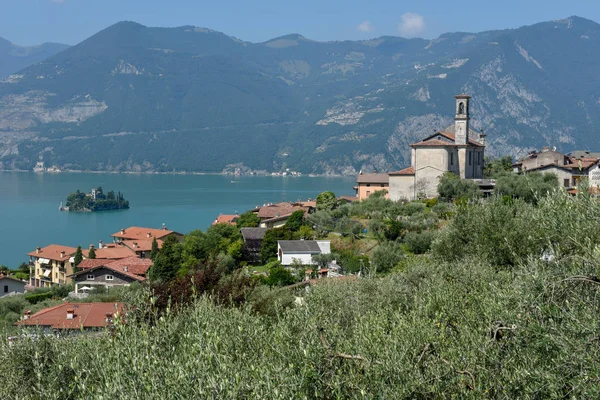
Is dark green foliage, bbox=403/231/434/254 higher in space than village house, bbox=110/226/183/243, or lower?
higher

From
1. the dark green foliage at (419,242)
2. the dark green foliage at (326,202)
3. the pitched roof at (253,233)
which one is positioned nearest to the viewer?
the dark green foliage at (419,242)

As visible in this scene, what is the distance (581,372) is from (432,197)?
35742 millimetres

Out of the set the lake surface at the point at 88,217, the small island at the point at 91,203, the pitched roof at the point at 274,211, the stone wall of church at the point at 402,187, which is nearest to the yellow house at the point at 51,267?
the lake surface at the point at 88,217

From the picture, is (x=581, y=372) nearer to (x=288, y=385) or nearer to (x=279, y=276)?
(x=288, y=385)

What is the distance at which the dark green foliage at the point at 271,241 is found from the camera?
3572cm

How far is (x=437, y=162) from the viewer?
41562 millimetres

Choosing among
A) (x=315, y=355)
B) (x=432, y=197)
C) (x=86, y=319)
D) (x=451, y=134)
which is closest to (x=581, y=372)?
(x=315, y=355)

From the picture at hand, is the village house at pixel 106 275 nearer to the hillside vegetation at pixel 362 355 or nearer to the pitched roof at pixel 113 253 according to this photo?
the pitched roof at pixel 113 253

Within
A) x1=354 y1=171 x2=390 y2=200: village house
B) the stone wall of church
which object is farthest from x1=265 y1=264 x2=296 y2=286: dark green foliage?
x1=354 y1=171 x2=390 y2=200: village house

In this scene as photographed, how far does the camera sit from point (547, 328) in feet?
21.7

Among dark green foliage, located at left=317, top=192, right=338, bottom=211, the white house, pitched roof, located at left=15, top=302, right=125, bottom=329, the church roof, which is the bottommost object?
pitched roof, located at left=15, top=302, right=125, bottom=329

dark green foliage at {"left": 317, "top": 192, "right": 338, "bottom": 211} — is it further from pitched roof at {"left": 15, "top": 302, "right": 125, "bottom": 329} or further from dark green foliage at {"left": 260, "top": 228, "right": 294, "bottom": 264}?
pitched roof at {"left": 15, "top": 302, "right": 125, "bottom": 329}

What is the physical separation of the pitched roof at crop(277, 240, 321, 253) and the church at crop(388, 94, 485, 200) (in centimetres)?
1097

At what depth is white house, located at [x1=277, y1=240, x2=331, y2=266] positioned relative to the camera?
3209 cm
